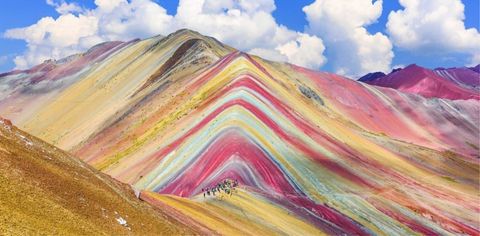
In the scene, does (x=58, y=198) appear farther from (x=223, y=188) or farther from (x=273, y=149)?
(x=273, y=149)

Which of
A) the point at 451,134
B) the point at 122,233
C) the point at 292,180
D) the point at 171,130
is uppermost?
the point at 451,134

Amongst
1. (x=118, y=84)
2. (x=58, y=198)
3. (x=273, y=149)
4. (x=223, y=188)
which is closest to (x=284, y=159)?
(x=273, y=149)

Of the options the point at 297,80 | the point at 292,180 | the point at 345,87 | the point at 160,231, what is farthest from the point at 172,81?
the point at 160,231

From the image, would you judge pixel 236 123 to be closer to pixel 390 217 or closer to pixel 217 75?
pixel 390 217

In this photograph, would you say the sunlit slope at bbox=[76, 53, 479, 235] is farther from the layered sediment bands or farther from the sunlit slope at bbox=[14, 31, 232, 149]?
the sunlit slope at bbox=[14, 31, 232, 149]

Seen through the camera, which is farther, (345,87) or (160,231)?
(345,87)

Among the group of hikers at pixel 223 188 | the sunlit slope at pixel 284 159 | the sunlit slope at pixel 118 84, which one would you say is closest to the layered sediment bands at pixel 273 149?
the sunlit slope at pixel 284 159
